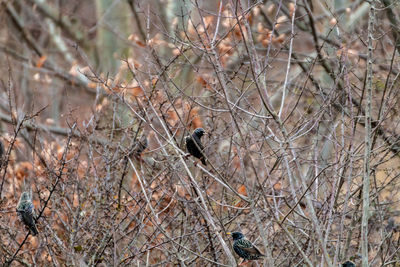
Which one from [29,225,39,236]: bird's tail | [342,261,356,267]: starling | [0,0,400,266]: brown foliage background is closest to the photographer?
[0,0,400,266]: brown foliage background

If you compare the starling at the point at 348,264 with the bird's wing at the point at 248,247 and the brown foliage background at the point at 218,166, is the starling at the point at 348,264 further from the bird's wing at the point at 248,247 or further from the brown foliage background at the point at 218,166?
the bird's wing at the point at 248,247

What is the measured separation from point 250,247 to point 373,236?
7.13 feet

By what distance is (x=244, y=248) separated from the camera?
6195 mm

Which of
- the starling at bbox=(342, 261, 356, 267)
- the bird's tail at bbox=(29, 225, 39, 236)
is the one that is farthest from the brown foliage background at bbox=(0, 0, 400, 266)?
the starling at bbox=(342, 261, 356, 267)

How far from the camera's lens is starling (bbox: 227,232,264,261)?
6090mm

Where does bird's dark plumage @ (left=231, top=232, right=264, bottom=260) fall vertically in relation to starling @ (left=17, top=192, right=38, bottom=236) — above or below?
below

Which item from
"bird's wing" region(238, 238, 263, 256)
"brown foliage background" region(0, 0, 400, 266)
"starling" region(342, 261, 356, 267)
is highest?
"brown foliage background" region(0, 0, 400, 266)

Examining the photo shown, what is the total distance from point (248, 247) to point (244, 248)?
67mm

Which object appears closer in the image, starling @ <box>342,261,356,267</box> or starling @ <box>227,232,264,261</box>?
starling @ <box>342,261,356,267</box>

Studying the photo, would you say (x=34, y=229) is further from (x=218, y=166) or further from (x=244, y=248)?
(x=218, y=166)

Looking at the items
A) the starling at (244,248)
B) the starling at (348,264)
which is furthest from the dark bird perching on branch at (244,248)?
the starling at (348,264)

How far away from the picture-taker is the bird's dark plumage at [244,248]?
6090mm

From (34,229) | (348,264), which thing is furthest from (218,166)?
(34,229)

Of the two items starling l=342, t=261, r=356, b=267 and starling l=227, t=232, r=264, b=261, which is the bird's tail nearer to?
starling l=227, t=232, r=264, b=261
